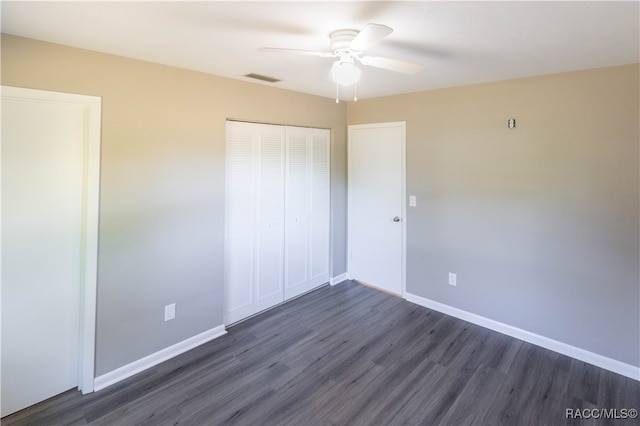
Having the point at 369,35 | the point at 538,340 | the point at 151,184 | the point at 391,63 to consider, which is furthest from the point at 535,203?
the point at 151,184

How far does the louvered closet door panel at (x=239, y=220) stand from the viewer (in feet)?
10.5

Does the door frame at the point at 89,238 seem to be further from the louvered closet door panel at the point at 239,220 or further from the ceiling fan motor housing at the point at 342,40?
the ceiling fan motor housing at the point at 342,40

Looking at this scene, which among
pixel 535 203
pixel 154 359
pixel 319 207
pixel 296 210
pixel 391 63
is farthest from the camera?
pixel 319 207

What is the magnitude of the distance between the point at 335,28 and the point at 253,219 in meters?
2.06

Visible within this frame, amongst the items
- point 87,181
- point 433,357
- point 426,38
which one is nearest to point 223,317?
point 87,181

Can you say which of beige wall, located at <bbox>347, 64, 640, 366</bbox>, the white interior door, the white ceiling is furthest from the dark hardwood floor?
the white ceiling

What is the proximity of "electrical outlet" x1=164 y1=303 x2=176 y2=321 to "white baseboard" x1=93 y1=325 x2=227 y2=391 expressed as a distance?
251 millimetres

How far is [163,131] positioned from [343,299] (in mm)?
2577

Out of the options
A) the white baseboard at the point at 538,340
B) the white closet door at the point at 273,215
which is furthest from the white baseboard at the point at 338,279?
the white baseboard at the point at 538,340

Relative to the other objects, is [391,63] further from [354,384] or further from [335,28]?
[354,384]

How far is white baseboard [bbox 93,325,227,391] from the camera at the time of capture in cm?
242

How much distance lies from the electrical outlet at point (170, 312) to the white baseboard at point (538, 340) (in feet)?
8.19

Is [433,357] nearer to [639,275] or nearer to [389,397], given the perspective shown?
[389,397]

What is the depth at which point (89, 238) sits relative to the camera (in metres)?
2.29
